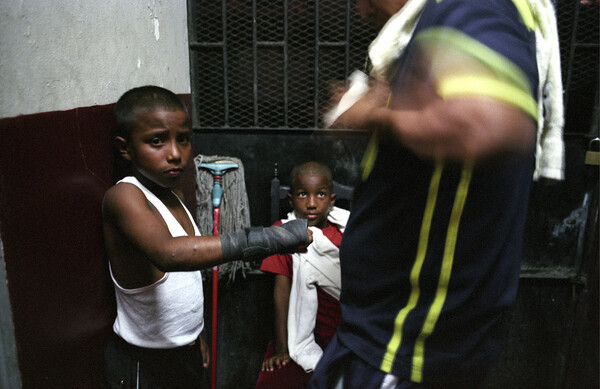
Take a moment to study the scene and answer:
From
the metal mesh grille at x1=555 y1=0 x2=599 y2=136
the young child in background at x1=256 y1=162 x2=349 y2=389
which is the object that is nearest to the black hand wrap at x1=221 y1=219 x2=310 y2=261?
the young child in background at x1=256 y1=162 x2=349 y2=389

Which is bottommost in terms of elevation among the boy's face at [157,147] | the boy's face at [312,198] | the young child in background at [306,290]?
the young child in background at [306,290]

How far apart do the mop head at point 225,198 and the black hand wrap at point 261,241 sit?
1.26m

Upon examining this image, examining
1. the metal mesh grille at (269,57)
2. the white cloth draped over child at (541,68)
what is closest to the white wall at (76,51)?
the metal mesh grille at (269,57)

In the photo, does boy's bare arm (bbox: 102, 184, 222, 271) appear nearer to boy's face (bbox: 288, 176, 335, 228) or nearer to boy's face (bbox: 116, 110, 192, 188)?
boy's face (bbox: 116, 110, 192, 188)

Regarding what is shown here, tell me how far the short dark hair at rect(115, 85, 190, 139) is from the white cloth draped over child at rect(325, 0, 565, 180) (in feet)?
2.38

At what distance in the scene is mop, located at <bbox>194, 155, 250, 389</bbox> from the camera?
2.40 metres

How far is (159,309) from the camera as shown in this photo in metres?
1.44

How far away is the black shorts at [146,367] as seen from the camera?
144 cm

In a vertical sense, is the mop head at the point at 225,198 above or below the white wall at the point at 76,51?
below

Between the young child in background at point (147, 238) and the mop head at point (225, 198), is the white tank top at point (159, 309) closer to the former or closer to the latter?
the young child in background at point (147, 238)

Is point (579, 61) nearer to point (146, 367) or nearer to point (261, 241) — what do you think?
point (261, 241)

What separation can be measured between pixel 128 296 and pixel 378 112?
1093 millimetres

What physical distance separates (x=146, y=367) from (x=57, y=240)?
24.9 inches

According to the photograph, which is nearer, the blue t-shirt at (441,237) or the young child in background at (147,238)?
the blue t-shirt at (441,237)
